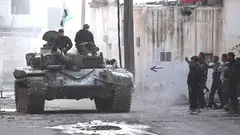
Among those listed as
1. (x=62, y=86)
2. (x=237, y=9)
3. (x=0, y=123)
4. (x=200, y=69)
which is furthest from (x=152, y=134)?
(x=237, y=9)

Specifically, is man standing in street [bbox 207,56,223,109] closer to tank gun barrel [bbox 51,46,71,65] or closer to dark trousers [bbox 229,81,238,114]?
dark trousers [bbox 229,81,238,114]

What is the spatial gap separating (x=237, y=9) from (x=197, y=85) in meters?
7.39

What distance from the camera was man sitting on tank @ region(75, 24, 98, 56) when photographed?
60.7ft

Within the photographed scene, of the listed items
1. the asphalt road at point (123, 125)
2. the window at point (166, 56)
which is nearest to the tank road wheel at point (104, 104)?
the asphalt road at point (123, 125)

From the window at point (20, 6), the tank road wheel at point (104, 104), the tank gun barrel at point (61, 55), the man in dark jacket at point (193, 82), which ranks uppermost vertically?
the window at point (20, 6)

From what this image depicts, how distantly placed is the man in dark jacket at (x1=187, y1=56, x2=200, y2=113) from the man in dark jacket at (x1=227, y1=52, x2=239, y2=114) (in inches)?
48.8

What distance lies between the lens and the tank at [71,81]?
1683 centimetres

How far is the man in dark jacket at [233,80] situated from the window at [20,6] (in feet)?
121

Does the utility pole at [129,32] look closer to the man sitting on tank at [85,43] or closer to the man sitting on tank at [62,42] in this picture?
the man sitting on tank at [85,43]

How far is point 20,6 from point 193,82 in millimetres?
36499

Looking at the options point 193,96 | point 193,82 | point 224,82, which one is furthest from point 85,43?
point 224,82

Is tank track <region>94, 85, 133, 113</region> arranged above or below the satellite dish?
below

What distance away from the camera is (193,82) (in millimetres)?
17656

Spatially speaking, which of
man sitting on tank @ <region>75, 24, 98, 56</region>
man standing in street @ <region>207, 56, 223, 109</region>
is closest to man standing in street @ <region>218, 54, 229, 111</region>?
man standing in street @ <region>207, 56, 223, 109</region>
